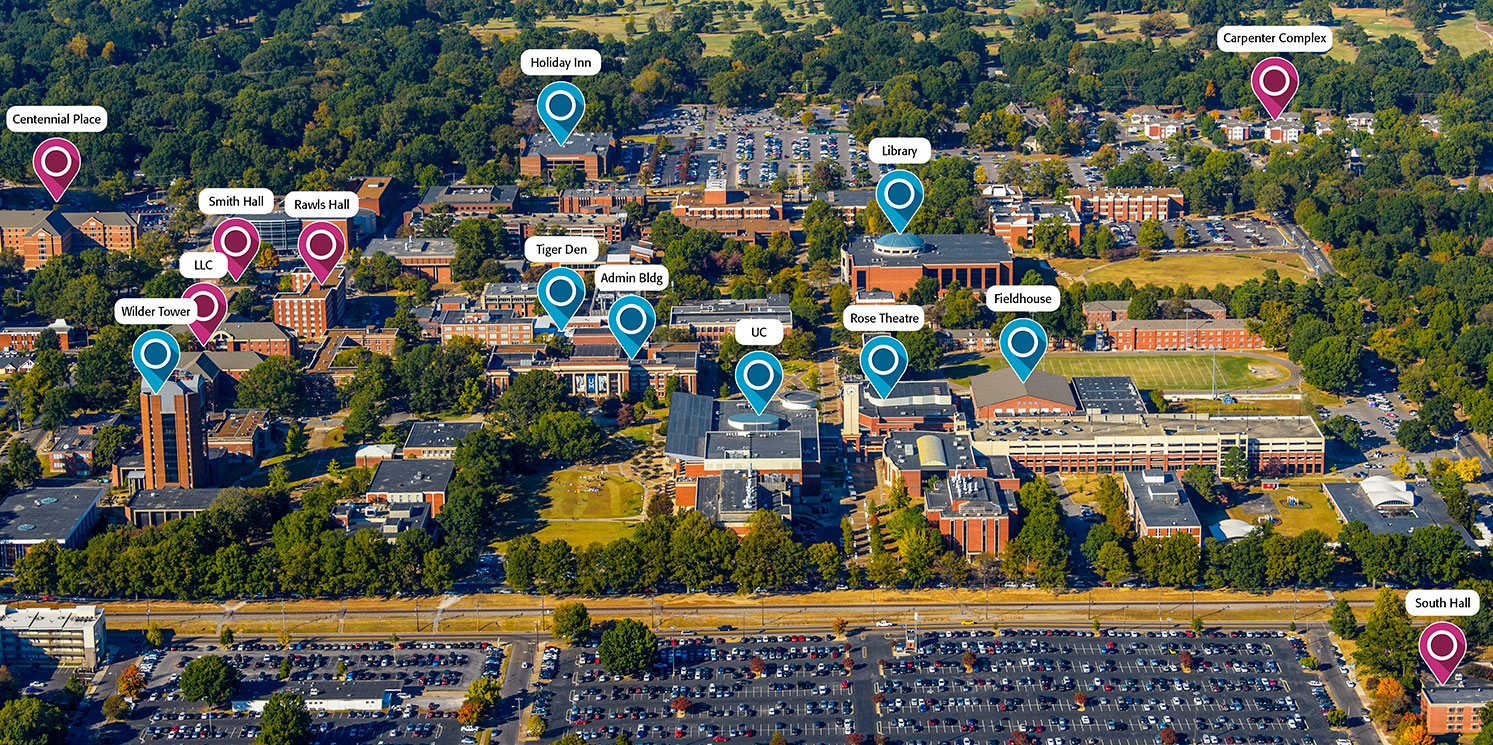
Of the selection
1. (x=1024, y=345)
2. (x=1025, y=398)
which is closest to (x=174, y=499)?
(x=1025, y=398)

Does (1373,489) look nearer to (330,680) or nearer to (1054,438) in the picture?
(1054,438)

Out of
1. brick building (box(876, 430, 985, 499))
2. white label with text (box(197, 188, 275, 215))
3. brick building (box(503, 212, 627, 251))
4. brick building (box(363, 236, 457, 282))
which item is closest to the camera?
brick building (box(876, 430, 985, 499))

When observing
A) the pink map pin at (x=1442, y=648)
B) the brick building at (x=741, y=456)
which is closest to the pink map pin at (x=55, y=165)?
the brick building at (x=741, y=456)

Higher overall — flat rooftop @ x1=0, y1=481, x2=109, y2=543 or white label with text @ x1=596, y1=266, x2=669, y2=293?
white label with text @ x1=596, y1=266, x2=669, y2=293

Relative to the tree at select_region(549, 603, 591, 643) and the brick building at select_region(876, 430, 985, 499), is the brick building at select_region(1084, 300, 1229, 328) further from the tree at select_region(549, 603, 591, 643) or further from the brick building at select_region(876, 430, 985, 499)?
the tree at select_region(549, 603, 591, 643)

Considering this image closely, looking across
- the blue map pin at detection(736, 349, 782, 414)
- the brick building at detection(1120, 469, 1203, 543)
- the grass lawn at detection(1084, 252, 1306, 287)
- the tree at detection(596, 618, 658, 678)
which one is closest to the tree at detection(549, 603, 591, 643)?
the tree at detection(596, 618, 658, 678)

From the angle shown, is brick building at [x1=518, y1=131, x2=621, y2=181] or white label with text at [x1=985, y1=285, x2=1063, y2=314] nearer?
white label with text at [x1=985, y1=285, x2=1063, y2=314]
